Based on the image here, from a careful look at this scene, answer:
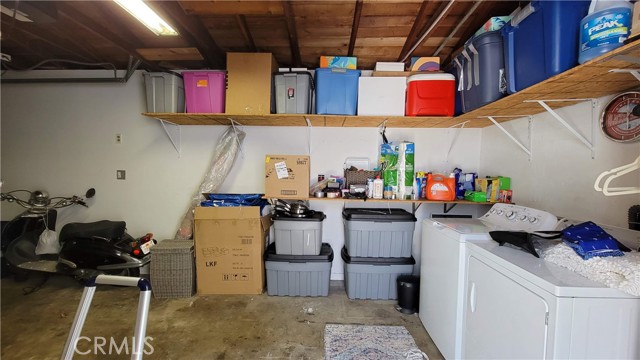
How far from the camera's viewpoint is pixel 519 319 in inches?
40.0

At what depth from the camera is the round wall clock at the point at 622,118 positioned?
4.10ft

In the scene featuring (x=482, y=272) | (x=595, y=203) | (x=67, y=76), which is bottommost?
(x=482, y=272)

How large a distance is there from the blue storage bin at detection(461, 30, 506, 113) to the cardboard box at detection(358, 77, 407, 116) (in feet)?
1.74

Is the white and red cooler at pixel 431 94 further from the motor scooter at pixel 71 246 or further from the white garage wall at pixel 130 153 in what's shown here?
the motor scooter at pixel 71 246

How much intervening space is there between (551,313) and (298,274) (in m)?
1.89

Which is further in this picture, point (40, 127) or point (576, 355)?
point (40, 127)

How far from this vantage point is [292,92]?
2.22 meters

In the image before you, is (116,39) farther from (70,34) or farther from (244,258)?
(244,258)

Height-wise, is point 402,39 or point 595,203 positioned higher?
point 402,39

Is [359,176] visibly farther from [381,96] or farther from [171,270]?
[171,270]

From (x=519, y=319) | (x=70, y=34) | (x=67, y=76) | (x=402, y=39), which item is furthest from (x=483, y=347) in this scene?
(x=67, y=76)

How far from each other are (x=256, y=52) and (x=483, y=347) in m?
2.79

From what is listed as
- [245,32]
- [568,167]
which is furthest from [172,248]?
[568,167]

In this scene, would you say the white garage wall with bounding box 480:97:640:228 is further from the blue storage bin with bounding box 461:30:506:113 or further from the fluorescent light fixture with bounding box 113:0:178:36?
the fluorescent light fixture with bounding box 113:0:178:36
